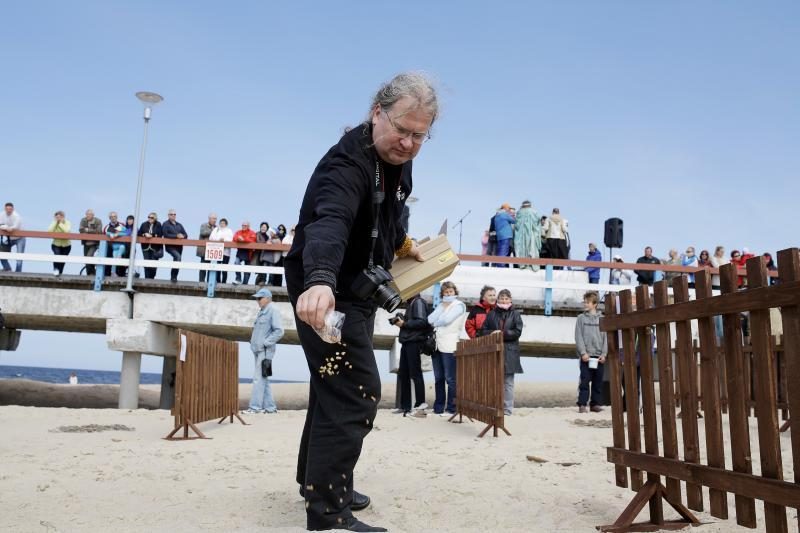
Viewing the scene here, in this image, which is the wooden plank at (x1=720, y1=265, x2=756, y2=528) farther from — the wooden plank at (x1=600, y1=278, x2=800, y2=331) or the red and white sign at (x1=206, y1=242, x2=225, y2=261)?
the red and white sign at (x1=206, y1=242, x2=225, y2=261)

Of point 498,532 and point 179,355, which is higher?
point 179,355

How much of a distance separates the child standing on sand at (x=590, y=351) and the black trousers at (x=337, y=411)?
7382 millimetres

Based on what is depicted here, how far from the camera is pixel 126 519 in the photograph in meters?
3.35

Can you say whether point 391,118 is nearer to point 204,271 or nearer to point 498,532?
point 498,532

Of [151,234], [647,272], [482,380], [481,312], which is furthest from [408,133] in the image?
[151,234]

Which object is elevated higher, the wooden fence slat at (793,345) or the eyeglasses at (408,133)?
the eyeglasses at (408,133)

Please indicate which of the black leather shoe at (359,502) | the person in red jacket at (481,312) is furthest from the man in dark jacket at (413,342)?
the black leather shoe at (359,502)

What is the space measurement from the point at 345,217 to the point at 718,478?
1.87 metres

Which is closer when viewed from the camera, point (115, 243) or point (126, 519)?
point (126, 519)

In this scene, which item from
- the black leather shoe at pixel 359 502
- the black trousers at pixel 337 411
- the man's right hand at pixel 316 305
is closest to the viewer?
the man's right hand at pixel 316 305

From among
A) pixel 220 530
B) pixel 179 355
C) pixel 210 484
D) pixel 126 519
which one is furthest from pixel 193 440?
pixel 220 530

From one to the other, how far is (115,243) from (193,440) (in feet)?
30.7

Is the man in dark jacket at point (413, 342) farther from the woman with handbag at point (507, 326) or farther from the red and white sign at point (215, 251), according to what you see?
the red and white sign at point (215, 251)

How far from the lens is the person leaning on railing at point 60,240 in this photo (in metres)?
14.7
